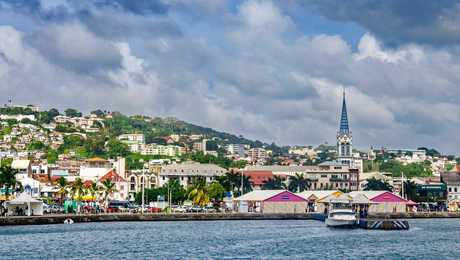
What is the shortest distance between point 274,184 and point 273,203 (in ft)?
205

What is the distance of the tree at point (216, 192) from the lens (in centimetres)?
13988

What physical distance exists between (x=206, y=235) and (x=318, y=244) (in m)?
12.6

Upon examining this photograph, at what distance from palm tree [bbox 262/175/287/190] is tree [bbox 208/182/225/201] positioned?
1623 inches

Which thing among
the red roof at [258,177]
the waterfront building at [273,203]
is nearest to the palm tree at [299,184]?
the red roof at [258,177]

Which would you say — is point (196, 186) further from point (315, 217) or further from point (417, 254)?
point (417, 254)

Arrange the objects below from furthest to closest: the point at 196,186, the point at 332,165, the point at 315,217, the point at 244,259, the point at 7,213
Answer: the point at 332,165, the point at 196,186, the point at 315,217, the point at 7,213, the point at 244,259

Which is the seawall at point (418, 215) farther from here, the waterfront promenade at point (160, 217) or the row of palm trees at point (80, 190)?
the row of palm trees at point (80, 190)

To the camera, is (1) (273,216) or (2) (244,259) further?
(1) (273,216)

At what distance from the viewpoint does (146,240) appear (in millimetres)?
73750

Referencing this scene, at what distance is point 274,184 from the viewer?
186m

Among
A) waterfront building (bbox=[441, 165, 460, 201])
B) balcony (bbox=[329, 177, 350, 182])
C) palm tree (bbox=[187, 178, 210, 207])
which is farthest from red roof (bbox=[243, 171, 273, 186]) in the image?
palm tree (bbox=[187, 178, 210, 207])

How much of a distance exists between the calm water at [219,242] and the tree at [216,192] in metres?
44.8

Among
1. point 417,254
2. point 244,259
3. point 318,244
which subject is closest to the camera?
point 244,259

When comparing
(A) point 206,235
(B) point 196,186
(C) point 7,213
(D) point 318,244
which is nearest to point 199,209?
(B) point 196,186
